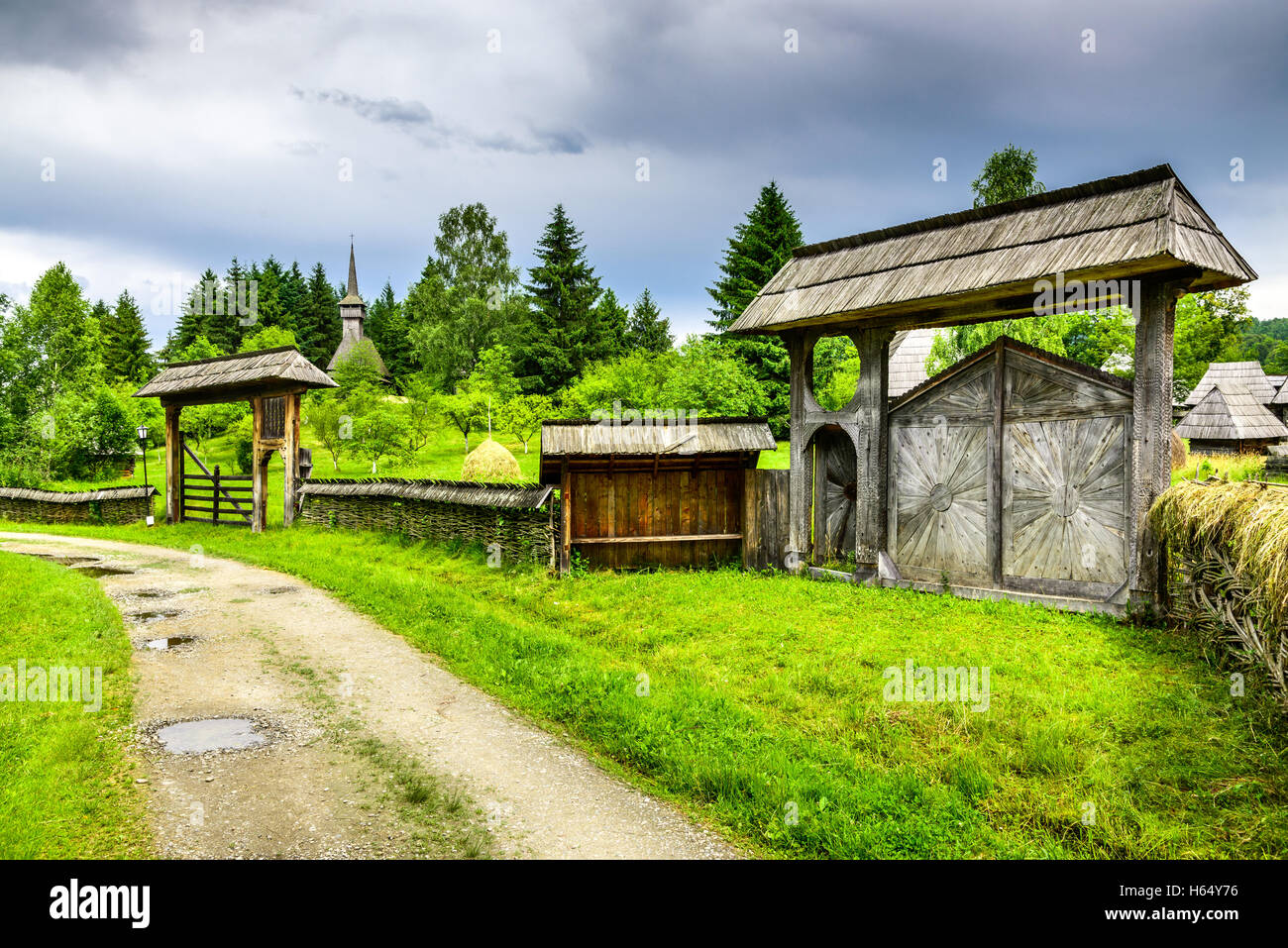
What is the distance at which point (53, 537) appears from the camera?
21.2m

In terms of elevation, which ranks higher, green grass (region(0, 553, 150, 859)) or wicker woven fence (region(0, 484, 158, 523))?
wicker woven fence (region(0, 484, 158, 523))

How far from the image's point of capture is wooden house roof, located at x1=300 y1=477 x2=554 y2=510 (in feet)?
45.8

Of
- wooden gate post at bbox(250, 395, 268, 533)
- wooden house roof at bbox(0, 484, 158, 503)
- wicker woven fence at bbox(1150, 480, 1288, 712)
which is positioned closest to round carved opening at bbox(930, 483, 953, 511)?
wicker woven fence at bbox(1150, 480, 1288, 712)

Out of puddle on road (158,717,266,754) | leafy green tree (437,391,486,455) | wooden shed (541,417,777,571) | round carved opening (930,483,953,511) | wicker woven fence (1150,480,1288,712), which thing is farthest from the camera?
leafy green tree (437,391,486,455)

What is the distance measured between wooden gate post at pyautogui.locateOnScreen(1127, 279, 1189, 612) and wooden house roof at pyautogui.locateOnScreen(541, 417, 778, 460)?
5.33 metres

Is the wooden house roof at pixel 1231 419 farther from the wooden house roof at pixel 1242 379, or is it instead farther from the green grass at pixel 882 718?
the green grass at pixel 882 718

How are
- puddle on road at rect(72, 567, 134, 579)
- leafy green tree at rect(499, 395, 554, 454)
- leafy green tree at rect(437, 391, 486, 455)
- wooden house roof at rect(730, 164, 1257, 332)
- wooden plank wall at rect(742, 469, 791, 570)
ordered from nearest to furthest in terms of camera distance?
wooden house roof at rect(730, 164, 1257, 332) → wooden plank wall at rect(742, 469, 791, 570) → puddle on road at rect(72, 567, 134, 579) → leafy green tree at rect(437, 391, 486, 455) → leafy green tree at rect(499, 395, 554, 454)

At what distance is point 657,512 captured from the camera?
45.2ft

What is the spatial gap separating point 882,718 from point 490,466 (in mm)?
23627

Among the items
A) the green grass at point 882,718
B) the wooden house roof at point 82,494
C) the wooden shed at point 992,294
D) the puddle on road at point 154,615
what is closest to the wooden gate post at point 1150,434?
the wooden shed at point 992,294

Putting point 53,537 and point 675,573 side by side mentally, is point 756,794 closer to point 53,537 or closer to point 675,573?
point 675,573

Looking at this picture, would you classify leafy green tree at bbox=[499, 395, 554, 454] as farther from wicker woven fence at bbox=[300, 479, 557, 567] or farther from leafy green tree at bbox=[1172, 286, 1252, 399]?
leafy green tree at bbox=[1172, 286, 1252, 399]

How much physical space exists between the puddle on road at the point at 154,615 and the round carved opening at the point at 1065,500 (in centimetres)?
1233

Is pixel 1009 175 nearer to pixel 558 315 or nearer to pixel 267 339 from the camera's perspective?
pixel 558 315
